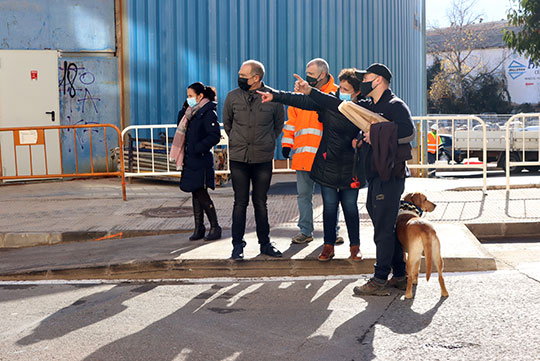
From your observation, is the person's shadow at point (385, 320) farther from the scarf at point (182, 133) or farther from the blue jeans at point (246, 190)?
the scarf at point (182, 133)

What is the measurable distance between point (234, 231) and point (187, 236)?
4.68 ft

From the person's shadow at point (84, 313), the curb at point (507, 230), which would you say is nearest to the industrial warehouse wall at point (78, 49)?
the curb at point (507, 230)

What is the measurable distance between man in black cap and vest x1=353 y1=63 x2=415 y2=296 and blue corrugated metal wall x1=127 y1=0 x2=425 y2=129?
834cm

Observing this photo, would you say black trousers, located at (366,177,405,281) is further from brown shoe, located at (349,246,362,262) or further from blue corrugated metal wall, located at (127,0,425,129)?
blue corrugated metal wall, located at (127,0,425,129)

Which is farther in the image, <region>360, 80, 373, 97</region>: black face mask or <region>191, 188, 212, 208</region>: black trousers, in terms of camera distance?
<region>191, 188, 212, 208</region>: black trousers

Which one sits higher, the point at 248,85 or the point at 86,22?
the point at 86,22

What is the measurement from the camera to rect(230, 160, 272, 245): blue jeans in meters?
6.75

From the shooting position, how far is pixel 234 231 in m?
6.80

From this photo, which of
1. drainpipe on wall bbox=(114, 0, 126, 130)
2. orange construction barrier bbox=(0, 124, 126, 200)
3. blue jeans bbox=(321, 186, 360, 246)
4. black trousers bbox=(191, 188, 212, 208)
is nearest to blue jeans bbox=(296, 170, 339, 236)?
blue jeans bbox=(321, 186, 360, 246)

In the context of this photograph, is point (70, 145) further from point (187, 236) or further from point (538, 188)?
point (538, 188)

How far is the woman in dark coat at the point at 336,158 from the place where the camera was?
6.16 meters

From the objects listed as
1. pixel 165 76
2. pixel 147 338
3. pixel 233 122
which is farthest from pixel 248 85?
pixel 165 76

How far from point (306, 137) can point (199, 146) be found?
1138mm

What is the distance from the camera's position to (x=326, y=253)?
6566mm
